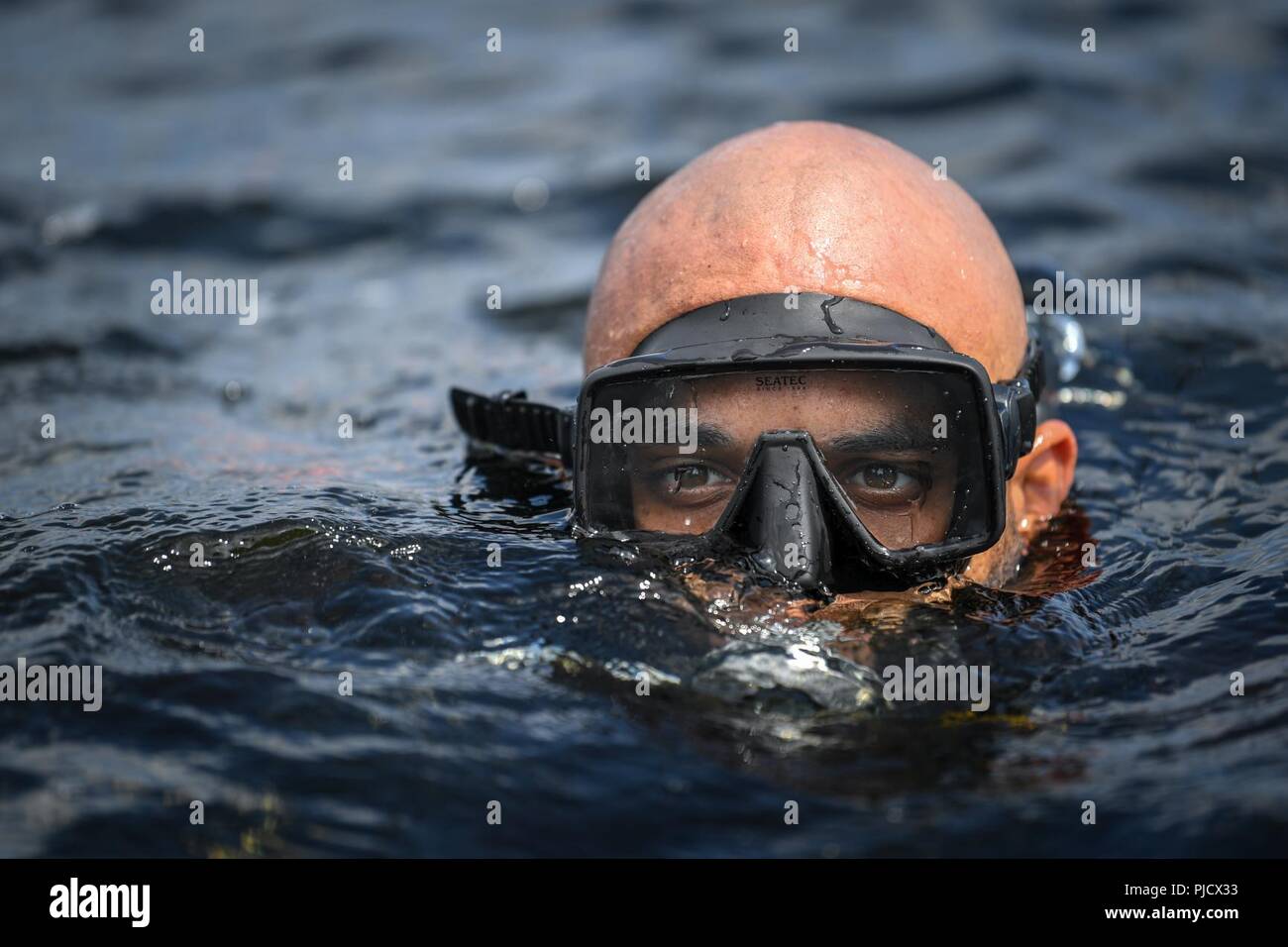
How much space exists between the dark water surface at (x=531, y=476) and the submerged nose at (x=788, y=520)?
133 millimetres

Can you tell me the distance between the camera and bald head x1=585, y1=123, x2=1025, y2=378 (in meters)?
3.25

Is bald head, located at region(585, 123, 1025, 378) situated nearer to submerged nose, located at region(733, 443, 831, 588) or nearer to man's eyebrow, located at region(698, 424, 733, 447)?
man's eyebrow, located at region(698, 424, 733, 447)

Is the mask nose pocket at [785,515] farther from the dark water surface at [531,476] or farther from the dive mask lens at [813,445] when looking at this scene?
the dark water surface at [531,476]

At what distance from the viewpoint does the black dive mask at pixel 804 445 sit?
302cm

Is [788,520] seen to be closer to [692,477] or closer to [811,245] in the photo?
[692,477]

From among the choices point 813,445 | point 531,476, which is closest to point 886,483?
point 813,445

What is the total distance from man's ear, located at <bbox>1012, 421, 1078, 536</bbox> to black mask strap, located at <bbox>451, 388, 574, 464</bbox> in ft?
3.87
